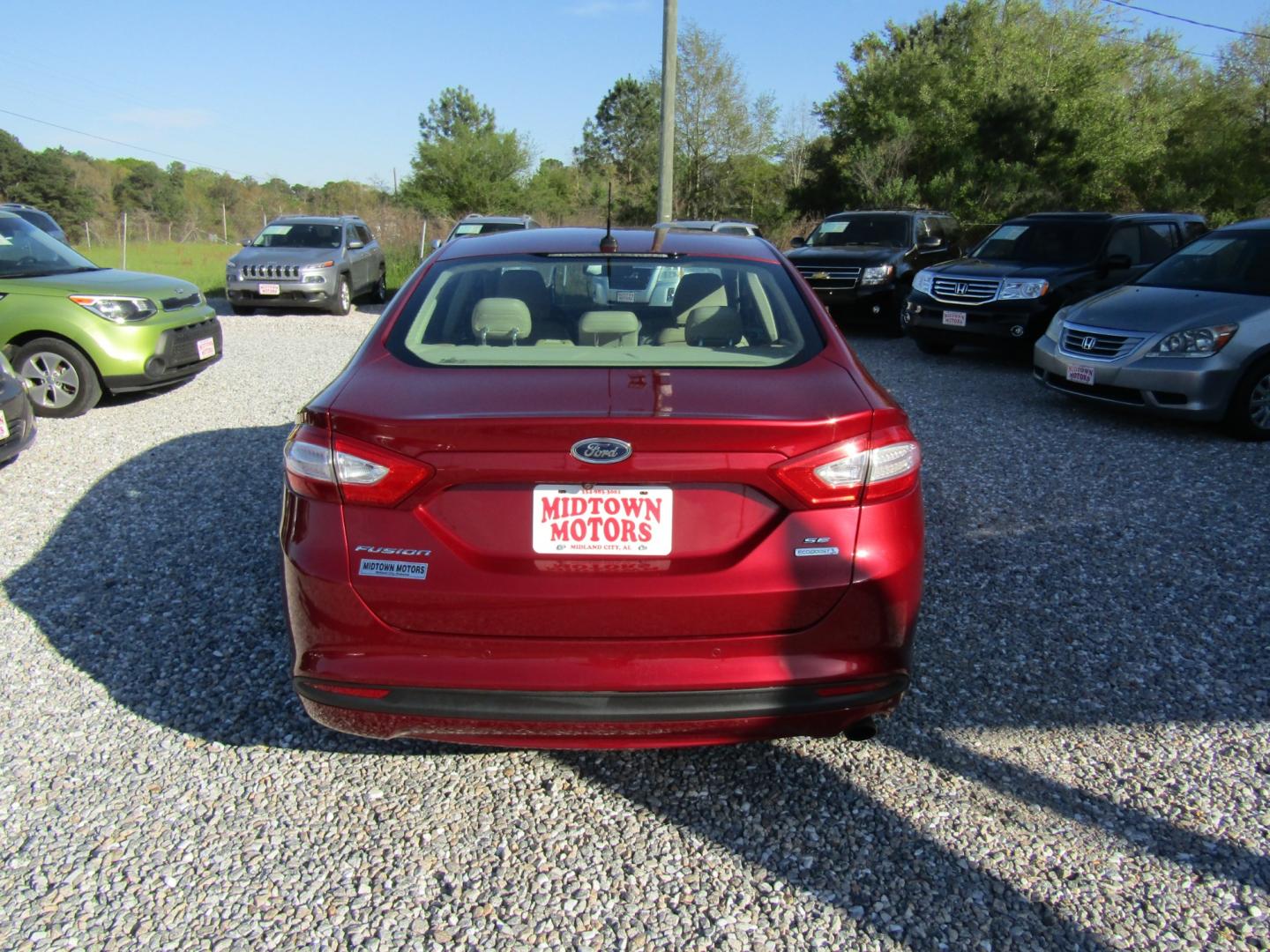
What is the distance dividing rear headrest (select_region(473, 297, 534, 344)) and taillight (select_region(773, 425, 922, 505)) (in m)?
1.20

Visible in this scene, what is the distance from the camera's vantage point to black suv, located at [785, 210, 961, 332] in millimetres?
12719

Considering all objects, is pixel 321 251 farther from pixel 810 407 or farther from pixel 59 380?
pixel 810 407

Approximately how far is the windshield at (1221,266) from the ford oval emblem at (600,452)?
7.35 meters

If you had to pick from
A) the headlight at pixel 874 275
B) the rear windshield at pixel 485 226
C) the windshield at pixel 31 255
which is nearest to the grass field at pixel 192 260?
the rear windshield at pixel 485 226

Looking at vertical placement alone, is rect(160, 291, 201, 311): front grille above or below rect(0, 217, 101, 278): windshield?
below

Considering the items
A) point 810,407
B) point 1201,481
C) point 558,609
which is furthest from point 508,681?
point 1201,481

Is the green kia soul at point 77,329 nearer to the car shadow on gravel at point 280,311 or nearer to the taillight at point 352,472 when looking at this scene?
the taillight at point 352,472

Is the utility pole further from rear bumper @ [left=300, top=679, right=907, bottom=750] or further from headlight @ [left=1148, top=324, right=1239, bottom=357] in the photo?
rear bumper @ [left=300, top=679, right=907, bottom=750]

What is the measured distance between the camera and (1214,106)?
30188 millimetres

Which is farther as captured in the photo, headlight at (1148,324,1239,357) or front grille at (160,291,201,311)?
front grille at (160,291,201,311)

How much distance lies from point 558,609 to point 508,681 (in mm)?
214

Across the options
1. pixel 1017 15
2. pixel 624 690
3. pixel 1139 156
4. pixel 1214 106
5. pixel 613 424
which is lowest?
pixel 624 690

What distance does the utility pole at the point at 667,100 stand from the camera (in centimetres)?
1648

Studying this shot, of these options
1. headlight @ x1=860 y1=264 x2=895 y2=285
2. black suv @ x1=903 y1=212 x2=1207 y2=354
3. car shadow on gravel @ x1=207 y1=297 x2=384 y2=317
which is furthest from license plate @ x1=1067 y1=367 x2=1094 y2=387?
car shadow on gravel @ x1=207 y1=297 x2=384 y2=317
